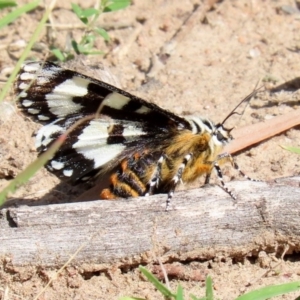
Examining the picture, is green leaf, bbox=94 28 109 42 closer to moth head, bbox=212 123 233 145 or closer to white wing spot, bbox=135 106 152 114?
white wing spot, bbox=135 106 152 114

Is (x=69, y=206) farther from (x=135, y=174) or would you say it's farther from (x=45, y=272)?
(x=135, y=174)

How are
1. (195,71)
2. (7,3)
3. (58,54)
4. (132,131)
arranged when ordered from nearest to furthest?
1. (7,3)
2. (132,131)
3. (58,54)
4. (195,71)

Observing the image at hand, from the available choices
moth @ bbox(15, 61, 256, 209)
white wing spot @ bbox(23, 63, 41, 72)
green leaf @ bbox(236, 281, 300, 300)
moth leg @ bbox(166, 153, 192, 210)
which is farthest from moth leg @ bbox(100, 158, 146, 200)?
green leaf @ bbox(236, 281, 300, 300)

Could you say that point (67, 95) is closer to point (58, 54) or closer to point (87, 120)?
point (87, 120)

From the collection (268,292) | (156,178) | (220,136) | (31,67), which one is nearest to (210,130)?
(220,136)

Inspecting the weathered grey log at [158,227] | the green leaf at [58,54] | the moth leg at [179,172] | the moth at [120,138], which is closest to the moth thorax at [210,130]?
the moth at [120,138]

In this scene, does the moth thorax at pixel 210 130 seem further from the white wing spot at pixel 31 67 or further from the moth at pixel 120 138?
the white wing spot at pixel 31 67
